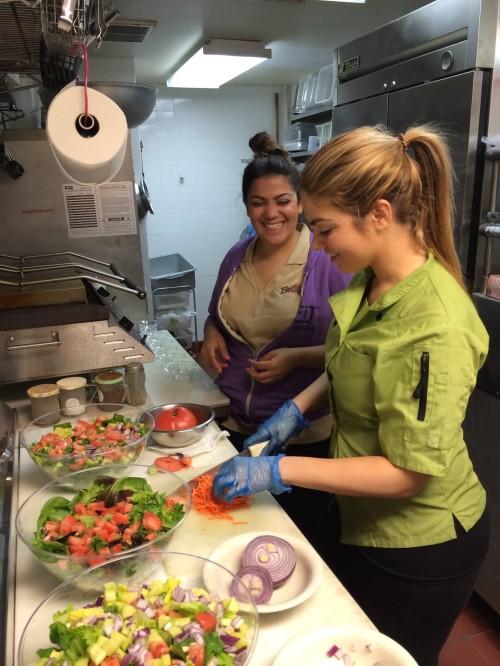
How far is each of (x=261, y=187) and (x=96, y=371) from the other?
32.5 inches

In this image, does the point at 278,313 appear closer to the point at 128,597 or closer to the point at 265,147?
the point at 265,147

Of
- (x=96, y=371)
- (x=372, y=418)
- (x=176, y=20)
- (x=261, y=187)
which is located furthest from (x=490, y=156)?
(x=176, y=20)

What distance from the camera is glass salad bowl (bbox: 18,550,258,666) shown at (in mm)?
727

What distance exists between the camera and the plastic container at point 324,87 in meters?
3.60

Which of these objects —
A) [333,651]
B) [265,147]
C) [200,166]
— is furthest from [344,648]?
[200,166]

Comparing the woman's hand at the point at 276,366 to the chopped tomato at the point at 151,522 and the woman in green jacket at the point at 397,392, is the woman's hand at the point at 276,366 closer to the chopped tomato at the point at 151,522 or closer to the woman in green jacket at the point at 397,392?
the woman in green jacket at the point at 397,392

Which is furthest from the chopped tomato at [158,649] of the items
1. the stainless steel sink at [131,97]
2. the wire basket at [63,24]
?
the stainless steel sink at [131,97]

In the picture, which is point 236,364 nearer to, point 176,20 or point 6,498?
point 6,498

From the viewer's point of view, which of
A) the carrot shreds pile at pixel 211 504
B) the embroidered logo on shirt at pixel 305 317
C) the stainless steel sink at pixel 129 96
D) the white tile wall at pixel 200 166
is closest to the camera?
the carrot shreds pile at pixel 211 504

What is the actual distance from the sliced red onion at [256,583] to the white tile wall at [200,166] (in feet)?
14.7

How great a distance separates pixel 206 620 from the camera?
2.56ft

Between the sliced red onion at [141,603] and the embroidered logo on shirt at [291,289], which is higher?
the embroidered logo on shirt at [291,289]

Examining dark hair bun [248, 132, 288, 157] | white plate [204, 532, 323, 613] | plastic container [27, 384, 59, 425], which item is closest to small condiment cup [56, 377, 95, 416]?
plastic container [27, 384, 59, 425]

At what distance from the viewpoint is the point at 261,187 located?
1.75m
